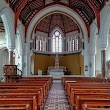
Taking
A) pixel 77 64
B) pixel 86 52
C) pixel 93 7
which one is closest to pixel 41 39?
pixel 77 64

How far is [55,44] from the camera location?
101 feet

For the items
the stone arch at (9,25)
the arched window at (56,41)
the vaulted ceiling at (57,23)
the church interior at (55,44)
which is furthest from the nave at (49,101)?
the arched window at (56,41)

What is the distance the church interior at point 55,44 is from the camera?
13.5 meters

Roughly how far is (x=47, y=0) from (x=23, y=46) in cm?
580

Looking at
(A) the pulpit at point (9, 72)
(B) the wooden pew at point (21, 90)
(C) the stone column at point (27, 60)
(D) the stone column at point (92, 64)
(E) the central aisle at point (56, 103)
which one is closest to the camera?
(B) the wooden pew at point (21, 90)

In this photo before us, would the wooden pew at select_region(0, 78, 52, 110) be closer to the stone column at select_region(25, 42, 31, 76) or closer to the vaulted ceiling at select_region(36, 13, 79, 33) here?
A: the stone column at select_region(25, 42, 31, 76)

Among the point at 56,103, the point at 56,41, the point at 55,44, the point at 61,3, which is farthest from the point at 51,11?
the point at 56,103

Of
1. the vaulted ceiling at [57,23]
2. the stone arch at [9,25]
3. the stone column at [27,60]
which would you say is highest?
the vaulted ceiling at [57,23]

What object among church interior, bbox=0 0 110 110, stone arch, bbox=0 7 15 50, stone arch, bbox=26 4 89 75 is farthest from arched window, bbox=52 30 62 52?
stone arch, bbox=0 7 15 50

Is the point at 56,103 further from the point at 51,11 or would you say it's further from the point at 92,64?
the point at 51,11

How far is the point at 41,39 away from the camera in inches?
1164

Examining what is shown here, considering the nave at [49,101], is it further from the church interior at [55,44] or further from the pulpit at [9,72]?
the pulpit at [9,72]

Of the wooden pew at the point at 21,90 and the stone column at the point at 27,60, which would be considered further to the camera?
the stone column at the point at 27,60

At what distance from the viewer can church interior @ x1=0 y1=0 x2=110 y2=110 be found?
44.2 feet
